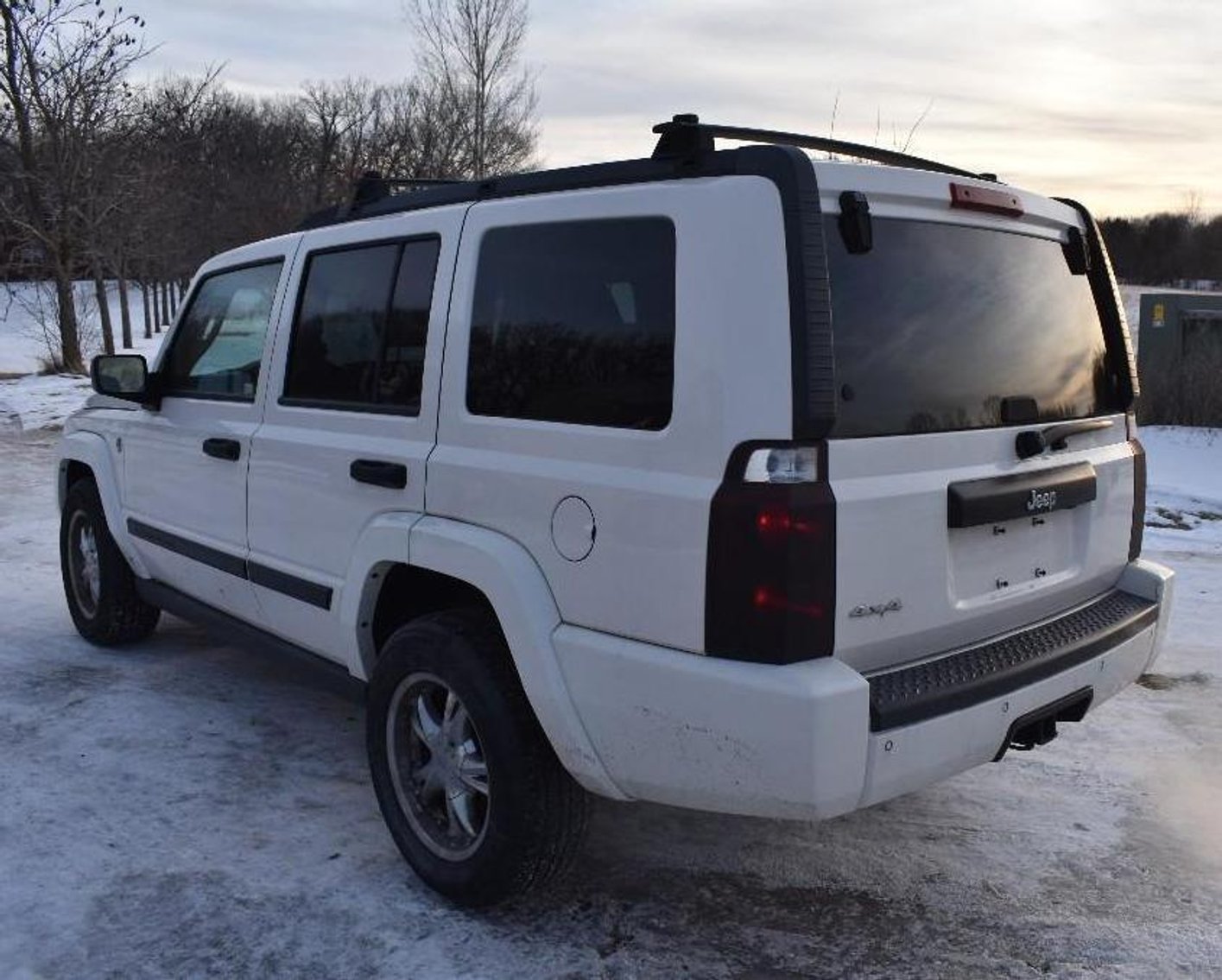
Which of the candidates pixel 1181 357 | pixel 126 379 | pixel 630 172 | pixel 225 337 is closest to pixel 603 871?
pixel 630 172

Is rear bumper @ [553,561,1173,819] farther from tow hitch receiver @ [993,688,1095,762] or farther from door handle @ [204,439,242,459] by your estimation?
door handle @ [204,439,242,459]

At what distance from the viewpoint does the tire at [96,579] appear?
16.9ft

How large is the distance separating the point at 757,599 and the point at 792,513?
198 millimetres

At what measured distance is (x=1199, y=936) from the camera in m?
2.95

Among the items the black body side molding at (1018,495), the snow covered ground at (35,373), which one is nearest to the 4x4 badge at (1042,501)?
the black body side molding at (1018,495)

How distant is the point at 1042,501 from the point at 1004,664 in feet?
1.51

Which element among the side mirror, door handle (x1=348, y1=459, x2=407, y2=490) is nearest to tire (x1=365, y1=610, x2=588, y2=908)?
door handle (x1=348, y1=459, x2=407, y2=490)

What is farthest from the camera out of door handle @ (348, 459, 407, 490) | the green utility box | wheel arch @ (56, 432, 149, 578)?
the green utility box

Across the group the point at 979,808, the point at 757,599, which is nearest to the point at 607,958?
the point at 757,599

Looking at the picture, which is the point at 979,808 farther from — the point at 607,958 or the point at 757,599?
the point at 757,599

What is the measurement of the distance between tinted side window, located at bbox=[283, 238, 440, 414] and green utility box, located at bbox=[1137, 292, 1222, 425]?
10831 mm

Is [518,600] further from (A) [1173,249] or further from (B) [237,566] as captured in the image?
(A) [1173,249]

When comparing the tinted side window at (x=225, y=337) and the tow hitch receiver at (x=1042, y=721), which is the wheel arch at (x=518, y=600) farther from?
the tinted side window at (x=225, y=337)

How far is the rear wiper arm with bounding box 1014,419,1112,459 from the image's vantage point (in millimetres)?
2865
